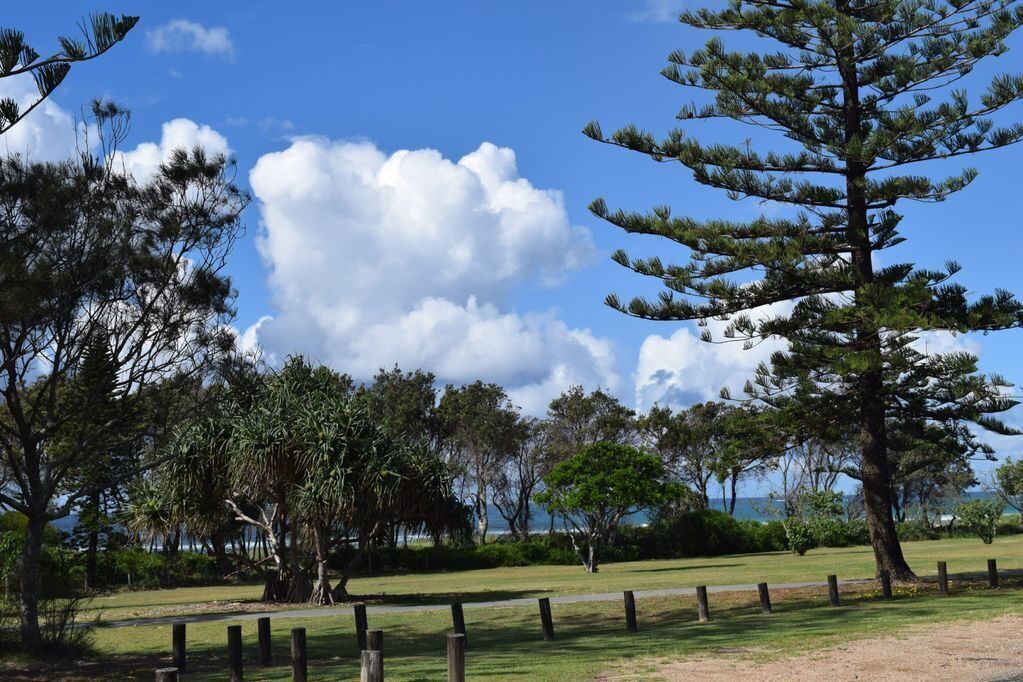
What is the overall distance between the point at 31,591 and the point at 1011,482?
48.1 metres

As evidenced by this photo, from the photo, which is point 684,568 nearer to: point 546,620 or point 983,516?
point 983,516

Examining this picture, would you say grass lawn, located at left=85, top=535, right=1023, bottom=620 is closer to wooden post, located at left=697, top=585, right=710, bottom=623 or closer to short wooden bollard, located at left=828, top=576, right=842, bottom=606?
short wooden bollard, located at left=828, top=576, right=842, bottom=606

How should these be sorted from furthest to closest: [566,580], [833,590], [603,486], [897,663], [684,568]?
[603,486]
[684,568]
[566,580]
[833,590]
[897,663]

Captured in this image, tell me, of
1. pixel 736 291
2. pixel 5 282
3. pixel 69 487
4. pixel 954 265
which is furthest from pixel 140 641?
pixel 954 265

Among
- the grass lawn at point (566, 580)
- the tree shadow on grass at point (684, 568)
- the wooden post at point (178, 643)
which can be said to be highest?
the wooden post at point (178, 643)

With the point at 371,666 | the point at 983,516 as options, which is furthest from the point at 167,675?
the point at 983,516

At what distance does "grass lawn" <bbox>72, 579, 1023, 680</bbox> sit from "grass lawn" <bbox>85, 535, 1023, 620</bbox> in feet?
13.5

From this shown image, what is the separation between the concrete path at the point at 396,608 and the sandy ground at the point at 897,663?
851 centimetres

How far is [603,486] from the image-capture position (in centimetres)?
3591

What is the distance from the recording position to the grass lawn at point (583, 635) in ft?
41.9

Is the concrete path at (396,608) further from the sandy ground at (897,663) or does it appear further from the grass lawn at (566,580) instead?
the sandy ground at (897,663)

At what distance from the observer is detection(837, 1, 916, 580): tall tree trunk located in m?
21.6

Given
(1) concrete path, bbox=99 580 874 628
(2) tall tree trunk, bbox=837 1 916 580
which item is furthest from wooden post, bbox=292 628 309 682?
(2) tall tree trunk, bbox=837 1 916 580

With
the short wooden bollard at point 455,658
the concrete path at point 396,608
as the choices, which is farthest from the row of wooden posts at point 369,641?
the concrete path at point 396,608
